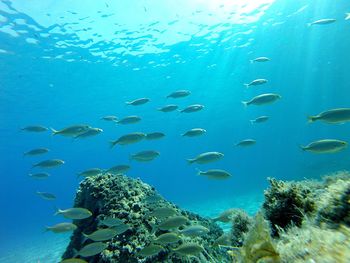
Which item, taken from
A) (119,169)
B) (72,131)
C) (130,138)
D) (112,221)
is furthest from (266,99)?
(112,221)

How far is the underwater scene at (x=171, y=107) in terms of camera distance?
4137mm

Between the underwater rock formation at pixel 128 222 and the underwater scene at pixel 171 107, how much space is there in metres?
0.03

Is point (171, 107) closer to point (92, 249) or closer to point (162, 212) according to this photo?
point (162, 212)

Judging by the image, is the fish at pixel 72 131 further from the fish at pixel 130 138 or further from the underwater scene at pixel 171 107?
the fish at pixel 130 138

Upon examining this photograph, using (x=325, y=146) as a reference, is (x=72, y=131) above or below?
above

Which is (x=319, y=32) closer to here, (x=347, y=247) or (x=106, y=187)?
(x=106, y=187)

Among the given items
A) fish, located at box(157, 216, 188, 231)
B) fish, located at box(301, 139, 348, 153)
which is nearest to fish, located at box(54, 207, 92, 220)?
fish, located at box(157, 216, 188, 231)

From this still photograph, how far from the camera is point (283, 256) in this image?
88.0 inches

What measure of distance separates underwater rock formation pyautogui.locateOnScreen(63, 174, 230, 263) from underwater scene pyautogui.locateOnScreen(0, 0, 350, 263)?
3 cm

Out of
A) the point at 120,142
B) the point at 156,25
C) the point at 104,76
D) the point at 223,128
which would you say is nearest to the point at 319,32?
the point at 156,25

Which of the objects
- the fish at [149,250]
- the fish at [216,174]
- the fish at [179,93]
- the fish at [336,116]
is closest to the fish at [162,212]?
the fish at [149,250]

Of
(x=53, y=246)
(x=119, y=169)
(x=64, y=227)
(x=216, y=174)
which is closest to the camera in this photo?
(x=64, y=227)

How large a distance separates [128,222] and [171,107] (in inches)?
253

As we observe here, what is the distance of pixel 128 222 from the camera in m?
6.33
